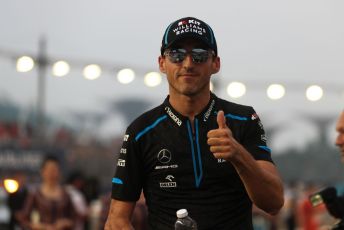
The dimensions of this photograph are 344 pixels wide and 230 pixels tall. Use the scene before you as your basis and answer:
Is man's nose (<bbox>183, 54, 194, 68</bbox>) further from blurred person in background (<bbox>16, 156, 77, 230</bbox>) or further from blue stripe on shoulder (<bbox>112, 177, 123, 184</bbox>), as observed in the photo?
blurred person in background (<bbox>16, 156, 77, 230</bbox>)

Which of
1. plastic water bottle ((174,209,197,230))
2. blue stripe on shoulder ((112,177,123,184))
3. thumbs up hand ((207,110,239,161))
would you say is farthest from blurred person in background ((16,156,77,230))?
thumbs up hand ((207,110,239,161))

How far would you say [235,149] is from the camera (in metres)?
4.75

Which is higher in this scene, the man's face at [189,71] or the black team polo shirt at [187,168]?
the man's face at [189,71]

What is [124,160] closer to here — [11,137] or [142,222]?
[142,222]

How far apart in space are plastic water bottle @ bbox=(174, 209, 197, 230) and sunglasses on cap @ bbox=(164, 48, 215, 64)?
81 centimetres

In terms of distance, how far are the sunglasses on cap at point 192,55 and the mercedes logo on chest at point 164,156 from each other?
0.49m

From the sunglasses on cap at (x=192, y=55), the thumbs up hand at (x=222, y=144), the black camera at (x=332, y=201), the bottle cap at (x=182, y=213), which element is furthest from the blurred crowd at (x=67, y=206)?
the thumbs up hand at (x=222, y=144)

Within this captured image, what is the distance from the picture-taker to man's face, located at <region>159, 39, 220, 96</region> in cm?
521

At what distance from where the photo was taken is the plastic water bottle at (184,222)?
488 centimetres

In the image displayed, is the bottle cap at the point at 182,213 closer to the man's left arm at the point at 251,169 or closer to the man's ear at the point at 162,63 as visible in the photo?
the man's left arm at the point at 251,169

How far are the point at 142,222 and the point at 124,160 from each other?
7.74 metres

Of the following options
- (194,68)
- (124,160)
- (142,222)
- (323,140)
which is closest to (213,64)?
(194,68)

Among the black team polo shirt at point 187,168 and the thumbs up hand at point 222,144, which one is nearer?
the thumbs up hand at point 222,144

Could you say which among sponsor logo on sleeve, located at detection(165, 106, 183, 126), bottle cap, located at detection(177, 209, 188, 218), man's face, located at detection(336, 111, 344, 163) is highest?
sponsor logo on sleeve, located at detection(165, 106, 183, 126)
